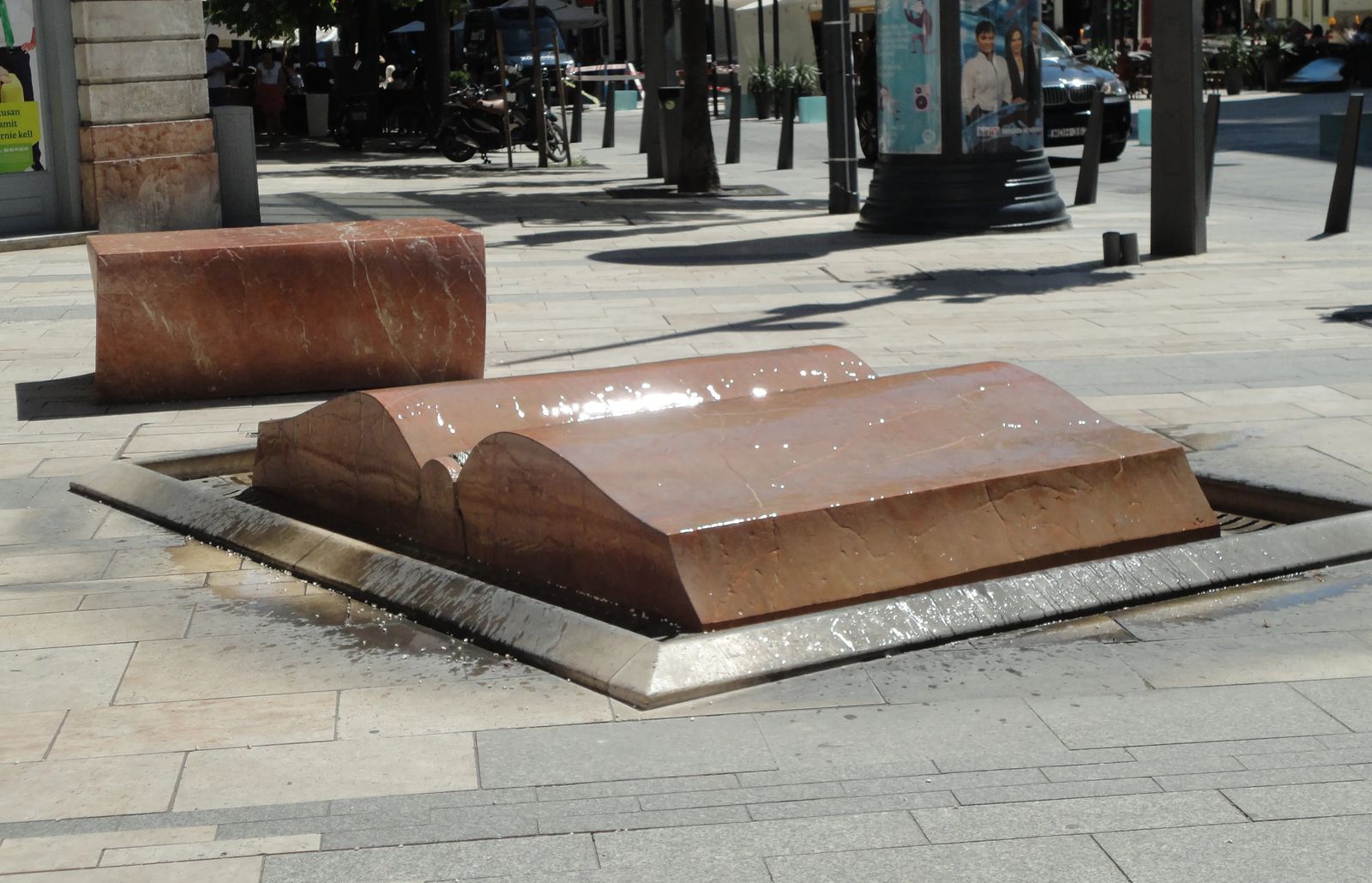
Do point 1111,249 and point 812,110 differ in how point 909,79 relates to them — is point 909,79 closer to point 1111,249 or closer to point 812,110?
point 1111,249

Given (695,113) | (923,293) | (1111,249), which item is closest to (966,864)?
(923,293)

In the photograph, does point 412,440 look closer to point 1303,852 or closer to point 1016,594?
point 1016,594

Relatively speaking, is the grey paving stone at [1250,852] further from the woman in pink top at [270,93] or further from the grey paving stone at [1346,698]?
the woman in pink top at [270,93]

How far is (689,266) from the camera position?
45.0 ft

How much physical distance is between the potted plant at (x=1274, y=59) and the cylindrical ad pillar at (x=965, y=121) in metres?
28.2

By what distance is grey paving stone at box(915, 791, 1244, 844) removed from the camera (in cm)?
348

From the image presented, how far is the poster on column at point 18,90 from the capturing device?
52.0 ft

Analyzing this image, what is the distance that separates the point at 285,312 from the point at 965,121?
319 inches

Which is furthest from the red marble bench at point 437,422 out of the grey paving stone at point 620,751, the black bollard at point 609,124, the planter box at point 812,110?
the planter box at point 812,110

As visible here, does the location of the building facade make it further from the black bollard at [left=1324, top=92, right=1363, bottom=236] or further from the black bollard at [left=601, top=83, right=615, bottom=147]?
the black bollard at [left=601, top=83, right=615, bottom=147]

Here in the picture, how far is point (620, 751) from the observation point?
3955 millimetres

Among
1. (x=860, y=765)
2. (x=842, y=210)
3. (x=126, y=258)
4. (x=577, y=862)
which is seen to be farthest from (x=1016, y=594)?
(x=842, y=210)

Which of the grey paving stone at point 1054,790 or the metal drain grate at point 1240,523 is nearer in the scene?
the grey paving stone at point 1054,790

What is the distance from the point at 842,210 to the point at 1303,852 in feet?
48.0
